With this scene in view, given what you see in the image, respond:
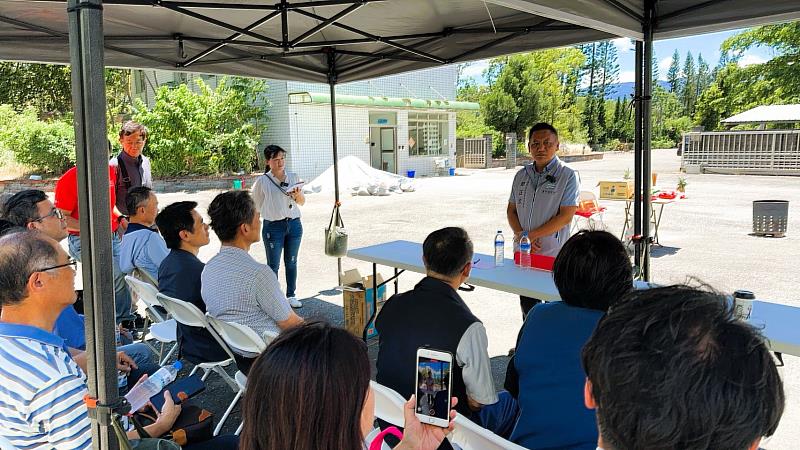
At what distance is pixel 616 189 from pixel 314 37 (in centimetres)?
717

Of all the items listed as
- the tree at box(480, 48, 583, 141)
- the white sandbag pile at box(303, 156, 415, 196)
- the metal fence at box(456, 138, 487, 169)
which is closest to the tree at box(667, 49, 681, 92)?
the tree at box(480, 48, 583, 141)

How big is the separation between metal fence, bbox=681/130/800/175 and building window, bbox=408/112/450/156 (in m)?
10.7

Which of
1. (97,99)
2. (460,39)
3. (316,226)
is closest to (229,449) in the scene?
(97,99)

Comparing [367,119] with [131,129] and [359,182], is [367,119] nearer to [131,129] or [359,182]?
[359,182]

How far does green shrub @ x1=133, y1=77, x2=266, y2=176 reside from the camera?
1883cm

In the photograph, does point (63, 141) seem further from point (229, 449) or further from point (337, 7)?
point (229, 449)

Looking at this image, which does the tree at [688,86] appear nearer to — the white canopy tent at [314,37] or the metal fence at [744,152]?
the metal fence at [744,152]

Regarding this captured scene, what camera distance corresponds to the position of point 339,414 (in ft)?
3.50

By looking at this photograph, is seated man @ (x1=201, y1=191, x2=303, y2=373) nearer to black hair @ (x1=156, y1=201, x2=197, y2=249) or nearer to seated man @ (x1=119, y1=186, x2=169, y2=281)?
black hair @ (x1=156, y1=201, x2=197, y2=249)

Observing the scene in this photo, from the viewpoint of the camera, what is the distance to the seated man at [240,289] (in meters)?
2.86

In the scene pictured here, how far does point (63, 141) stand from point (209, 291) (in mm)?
19986

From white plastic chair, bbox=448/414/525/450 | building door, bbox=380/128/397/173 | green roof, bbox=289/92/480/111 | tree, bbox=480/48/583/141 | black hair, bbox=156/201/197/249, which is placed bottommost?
white plastic chair, bbox=448/414/525/450

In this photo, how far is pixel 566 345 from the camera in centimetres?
177

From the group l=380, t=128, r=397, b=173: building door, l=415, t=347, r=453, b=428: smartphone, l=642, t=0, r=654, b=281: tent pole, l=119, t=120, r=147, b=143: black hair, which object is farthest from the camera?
l=380, t=128, r=397, b=173: building door
